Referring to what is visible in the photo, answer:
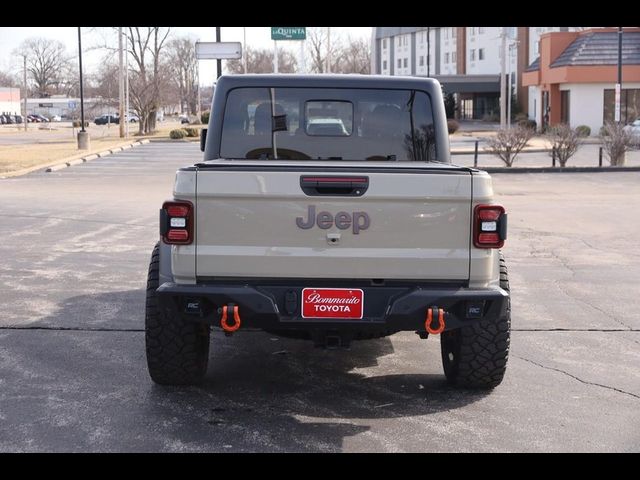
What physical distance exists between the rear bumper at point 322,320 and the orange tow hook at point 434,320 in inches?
1.0

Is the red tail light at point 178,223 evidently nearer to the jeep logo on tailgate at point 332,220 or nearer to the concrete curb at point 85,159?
the jeep logo on tailgate at point 332,220

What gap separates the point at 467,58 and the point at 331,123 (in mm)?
91638

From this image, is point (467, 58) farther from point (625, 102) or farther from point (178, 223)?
point (178, 223)

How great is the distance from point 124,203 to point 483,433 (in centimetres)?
1481

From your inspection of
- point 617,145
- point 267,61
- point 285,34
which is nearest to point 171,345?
point 617,145

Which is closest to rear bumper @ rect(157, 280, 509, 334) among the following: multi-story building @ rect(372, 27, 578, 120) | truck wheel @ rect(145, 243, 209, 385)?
truck wheel @ rect(145, 243, 209, 385)

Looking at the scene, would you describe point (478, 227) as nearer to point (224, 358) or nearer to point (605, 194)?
point (224, 358)

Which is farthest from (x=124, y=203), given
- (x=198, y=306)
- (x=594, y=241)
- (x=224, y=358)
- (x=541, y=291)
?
(x=198, y=306)

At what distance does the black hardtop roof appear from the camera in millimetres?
6973

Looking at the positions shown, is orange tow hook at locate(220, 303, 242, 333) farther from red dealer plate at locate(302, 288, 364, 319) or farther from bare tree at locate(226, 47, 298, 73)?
bare tree at locate(226, 47, 298, 73)

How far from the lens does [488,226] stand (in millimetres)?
5312

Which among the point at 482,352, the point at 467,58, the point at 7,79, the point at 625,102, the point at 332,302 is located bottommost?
the point at 482,352
